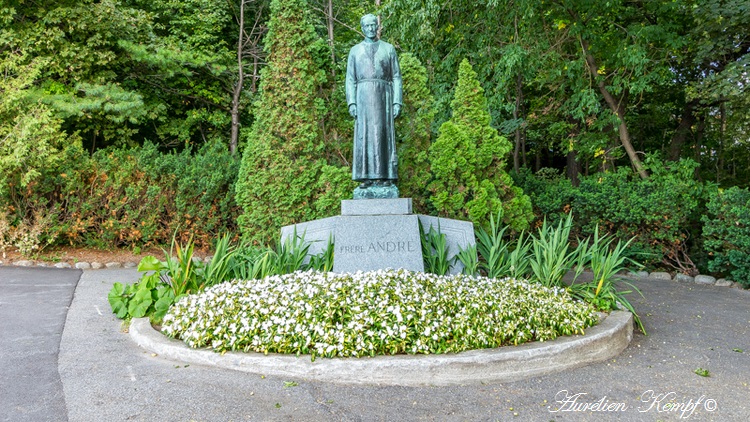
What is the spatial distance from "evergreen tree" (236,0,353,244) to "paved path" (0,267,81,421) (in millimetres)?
2679

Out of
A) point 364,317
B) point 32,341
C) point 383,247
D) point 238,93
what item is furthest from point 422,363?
point 238,93

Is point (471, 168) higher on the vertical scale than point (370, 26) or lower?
lower

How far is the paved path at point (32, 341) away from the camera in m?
2.97

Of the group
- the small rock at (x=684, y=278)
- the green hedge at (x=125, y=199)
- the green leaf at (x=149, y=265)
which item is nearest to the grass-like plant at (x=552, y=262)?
the small rock at (x=684, y=278)

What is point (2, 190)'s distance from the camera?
817cm

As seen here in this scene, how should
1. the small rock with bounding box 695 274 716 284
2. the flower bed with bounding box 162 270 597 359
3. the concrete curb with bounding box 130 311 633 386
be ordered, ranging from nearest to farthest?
the concrete curb with bounding box 130 311 633 386 < the flower bed with bounding box 162 270 597 359 < the small rock with bounding box 695 274 716 284

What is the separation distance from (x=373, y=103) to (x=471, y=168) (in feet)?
7.13

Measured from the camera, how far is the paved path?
9.75 ft

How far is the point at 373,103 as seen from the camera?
5695 millimetres

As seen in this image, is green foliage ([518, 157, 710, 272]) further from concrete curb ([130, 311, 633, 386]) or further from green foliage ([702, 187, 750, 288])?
concrete curb ([130, 311, 633, 386])

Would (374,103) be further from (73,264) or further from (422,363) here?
(73,264)

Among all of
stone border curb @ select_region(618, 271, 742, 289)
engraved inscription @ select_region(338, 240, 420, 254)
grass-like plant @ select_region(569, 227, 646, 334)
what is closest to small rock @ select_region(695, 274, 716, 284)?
stone border curb @ select_region(618, 271, 742, 289)

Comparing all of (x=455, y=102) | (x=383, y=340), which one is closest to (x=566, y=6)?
(x=455, y=102)

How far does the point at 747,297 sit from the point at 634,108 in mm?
8207
